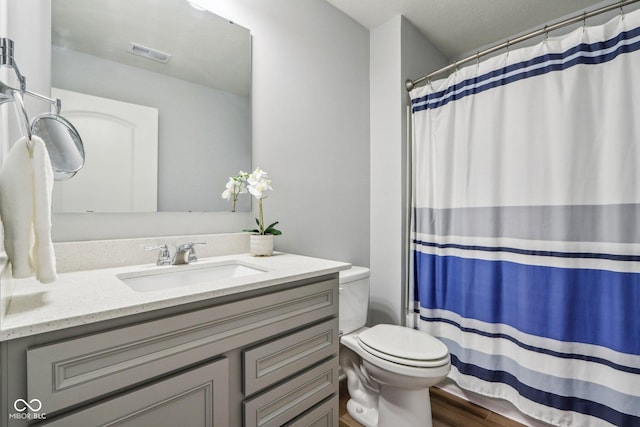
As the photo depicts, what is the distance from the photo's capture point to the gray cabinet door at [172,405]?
23.7 inches

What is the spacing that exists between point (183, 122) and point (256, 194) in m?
0.46

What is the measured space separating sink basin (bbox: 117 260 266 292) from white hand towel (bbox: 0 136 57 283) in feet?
1.16

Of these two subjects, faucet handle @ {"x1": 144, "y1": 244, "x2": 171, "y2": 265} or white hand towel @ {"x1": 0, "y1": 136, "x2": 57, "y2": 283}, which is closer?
white hand towel @ {"x1": 0, "y1": 136, "x2": 57, "y2": 283}

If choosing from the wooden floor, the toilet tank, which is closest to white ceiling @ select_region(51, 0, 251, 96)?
the toilet tank

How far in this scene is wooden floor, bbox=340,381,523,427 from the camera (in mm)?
1527

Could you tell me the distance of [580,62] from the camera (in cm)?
137

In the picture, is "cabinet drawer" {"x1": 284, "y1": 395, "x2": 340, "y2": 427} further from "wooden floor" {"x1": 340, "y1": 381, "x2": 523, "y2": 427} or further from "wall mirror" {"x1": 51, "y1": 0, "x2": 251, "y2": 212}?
"wall mirror" {"x1": 51, "y1": 0, "x2": 251, "y2": 212}

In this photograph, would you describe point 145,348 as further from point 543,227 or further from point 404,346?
point 543,227

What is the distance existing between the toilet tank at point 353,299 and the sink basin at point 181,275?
58 cm

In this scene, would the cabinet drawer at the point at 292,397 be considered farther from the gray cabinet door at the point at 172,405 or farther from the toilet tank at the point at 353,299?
the toilet tank at the point at 353,299

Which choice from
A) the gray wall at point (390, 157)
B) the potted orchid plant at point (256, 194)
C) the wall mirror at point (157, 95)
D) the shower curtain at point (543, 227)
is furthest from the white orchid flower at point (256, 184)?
the shower curtain at point (543, 227)

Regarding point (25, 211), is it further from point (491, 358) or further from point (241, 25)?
point (491, 358)

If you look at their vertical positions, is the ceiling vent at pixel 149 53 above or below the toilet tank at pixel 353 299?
above

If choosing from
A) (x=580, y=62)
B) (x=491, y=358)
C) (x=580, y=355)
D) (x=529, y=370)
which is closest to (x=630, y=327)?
(x=580, y=355)
